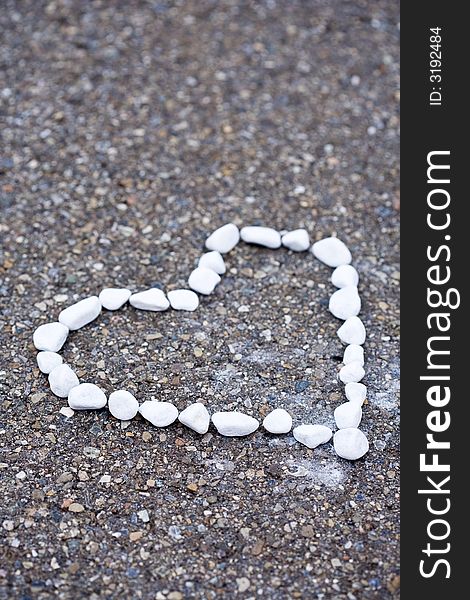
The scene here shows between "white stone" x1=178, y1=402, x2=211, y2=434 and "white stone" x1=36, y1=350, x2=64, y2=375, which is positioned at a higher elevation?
"white stone" x1=36, y1=350, x2=64, y2=375

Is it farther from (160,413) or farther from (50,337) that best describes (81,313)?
(160,413)

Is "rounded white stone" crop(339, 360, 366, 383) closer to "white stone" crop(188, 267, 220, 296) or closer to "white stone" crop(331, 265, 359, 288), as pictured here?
"white stone" crop(331, 265, 359, 288)

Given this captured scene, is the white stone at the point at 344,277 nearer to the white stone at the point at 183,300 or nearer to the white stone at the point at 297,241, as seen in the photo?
the white stone at the point at 297,241

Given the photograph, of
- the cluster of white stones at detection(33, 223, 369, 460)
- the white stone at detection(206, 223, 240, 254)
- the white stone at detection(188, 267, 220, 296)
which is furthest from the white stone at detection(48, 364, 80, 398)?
the white stone at detection(206, 223, 240, 254)

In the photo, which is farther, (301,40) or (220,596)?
(301,40)

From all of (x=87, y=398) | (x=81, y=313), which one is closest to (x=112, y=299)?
(x=81, y=313)

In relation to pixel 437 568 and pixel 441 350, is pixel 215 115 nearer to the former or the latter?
pixel 441 350

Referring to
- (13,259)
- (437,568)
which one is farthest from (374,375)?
(13,259)
